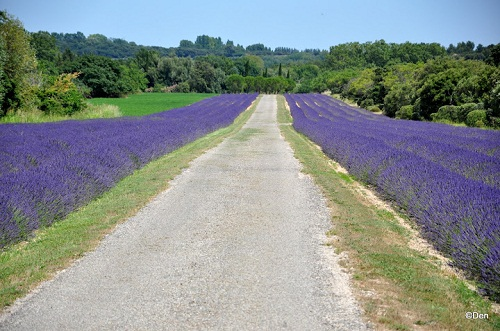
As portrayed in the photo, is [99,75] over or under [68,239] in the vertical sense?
over

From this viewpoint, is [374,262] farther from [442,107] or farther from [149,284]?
[442,107]

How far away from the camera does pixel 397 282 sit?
5.11 m

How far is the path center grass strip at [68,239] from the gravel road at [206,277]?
0.69ft

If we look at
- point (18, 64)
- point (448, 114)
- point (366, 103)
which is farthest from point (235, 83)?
point (18, 64)

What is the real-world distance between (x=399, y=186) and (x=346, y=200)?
3.68 feet

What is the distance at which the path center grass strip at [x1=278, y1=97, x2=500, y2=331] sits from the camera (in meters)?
4.20

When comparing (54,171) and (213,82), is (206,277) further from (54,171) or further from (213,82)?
(213,82)

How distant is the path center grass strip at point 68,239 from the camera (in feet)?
16.8

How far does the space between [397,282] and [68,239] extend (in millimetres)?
4682

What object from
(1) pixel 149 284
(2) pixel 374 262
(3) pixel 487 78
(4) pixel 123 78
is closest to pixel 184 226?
(1) pixel 149 284

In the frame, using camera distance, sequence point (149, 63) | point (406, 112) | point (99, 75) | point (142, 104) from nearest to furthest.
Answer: point (406, 112)
point (142, 104)
point (99, 75)
point (149, 63)

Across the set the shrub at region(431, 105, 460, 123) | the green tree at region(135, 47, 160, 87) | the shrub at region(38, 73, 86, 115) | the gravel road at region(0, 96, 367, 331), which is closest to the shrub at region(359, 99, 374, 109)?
the shrub at region(431, 105, 460, 123)

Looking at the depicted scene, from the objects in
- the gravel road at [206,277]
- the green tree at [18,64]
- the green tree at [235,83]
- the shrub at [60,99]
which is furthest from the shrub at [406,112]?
the green tree at [235,83]

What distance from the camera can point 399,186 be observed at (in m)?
9.15
